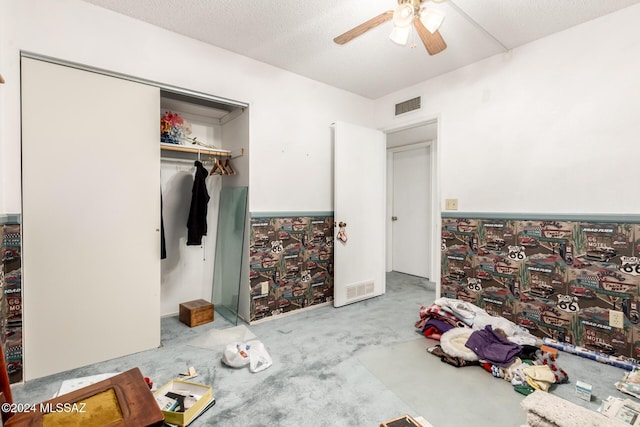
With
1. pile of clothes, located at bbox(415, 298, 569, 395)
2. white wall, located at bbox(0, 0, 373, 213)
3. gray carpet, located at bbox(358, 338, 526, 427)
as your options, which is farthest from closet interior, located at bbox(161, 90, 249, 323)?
pile of clothes, located at bbox(415, 298, 569, 395)

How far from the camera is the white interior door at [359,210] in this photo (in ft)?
11.3

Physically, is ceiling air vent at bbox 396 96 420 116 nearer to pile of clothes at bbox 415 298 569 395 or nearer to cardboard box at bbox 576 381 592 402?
pile of clothes at bbox 415 298 569 395

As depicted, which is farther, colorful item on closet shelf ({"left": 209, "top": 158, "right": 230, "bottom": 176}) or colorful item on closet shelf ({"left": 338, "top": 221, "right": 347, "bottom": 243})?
colorful item on closet shelf ({"left": 338, "top": 221, "right": 347, "bottom": 243})

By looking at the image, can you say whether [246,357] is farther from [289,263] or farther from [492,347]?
[492,347]

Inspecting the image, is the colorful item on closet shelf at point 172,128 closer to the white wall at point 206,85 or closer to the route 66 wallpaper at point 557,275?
the white wall at point 206,85

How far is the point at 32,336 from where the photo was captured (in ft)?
6.51

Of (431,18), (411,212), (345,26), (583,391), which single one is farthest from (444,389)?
(411,212)

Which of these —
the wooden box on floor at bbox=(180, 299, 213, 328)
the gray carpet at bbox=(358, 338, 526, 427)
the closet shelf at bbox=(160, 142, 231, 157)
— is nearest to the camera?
the gray carpet at bbox=(358, 338, 526, 427)

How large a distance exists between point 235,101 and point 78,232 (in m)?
1.67

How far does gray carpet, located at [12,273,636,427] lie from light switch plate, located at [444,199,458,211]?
134 cm

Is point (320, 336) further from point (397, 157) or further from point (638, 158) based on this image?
point (397, 157)

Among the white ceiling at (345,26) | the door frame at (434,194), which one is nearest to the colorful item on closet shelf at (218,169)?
the white ceiling at (345,26)

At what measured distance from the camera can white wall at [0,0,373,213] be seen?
1.91 m

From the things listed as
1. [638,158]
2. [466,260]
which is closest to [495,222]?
[466,260]
